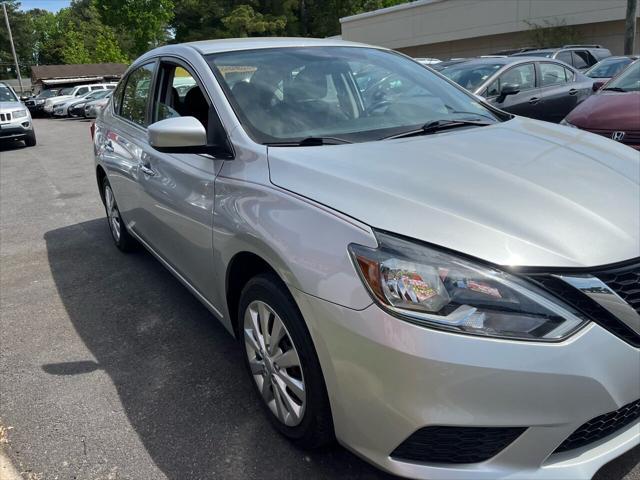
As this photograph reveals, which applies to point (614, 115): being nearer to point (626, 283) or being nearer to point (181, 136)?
point (626, 283)

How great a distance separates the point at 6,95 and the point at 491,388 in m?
16.6

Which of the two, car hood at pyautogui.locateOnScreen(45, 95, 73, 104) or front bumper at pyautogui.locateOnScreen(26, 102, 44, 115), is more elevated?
car hood at pyautogui.locateOnScreen(45, 95, 73, 104)

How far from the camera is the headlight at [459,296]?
1622mm

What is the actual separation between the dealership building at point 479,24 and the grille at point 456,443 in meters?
27.1

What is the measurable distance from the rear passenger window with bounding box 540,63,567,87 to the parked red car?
2.94 m

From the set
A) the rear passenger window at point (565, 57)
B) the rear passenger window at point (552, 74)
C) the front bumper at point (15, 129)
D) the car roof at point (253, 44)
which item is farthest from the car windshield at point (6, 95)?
the rear passenger window at point (565, 57)

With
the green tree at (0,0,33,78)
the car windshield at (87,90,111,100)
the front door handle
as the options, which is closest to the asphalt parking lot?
the front door handle

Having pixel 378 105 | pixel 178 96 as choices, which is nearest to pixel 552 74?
pixel 378 105

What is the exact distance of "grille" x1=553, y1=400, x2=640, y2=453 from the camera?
1727 millimetres

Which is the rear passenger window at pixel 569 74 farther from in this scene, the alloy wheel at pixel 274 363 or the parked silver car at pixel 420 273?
the alloy wheel at pixel 274 363

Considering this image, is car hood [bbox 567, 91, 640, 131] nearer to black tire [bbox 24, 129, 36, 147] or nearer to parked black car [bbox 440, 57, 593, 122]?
parked black car [bbox 440, 57, 593, 122]

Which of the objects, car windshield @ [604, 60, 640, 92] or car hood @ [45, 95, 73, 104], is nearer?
car windshield @ [604, 60, 640, 92]

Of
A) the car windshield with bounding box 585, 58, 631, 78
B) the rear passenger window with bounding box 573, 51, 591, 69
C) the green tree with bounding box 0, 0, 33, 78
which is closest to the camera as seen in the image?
the car windshield with bounding box 585, 58, 631, 78

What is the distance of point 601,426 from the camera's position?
176cm
